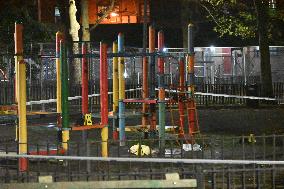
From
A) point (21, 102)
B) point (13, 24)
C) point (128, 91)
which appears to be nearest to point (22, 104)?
point (21, 102)

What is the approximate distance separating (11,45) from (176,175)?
27545 millimetres

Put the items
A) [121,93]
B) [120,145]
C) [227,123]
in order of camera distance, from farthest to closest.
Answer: [227,123] → [121,93] → [120,145]

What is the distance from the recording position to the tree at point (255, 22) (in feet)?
103

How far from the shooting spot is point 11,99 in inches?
1131

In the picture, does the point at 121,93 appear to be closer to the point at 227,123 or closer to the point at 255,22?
the point at 227,123

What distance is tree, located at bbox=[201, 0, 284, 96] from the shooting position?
31.3 meters

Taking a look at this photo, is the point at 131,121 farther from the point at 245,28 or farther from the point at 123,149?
the point at 245,28

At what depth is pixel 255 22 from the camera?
3622 centimetres

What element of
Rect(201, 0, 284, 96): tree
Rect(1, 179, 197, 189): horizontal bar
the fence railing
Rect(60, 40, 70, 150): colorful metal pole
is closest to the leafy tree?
the fence railing

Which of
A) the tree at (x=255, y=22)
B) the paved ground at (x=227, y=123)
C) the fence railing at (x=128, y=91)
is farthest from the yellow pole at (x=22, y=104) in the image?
the tree at (x=255, y=22)

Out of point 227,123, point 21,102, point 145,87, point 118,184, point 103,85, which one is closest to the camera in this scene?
point 118,184

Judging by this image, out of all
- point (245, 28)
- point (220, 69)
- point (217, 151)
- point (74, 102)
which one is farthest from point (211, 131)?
point (220, 69)

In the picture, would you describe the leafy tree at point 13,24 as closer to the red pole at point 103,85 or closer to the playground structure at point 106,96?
the playground structure at point 106,96

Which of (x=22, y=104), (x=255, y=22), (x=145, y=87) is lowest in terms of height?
(x=22, y=104)
